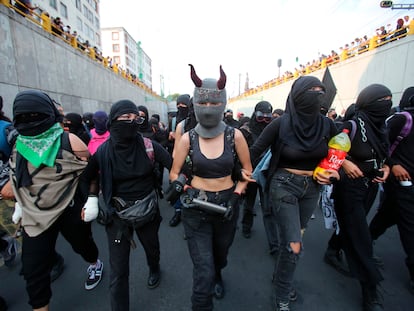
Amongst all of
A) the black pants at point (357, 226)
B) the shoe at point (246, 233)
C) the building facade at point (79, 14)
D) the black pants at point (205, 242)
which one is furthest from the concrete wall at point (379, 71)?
the building facade at point (79, 14)

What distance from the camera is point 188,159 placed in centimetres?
196

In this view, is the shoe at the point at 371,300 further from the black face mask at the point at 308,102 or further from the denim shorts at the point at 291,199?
the black face mask at the point at 308,102

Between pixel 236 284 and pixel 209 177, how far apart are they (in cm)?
155

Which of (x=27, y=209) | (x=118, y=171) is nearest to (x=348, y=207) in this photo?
(x=118, y=171)

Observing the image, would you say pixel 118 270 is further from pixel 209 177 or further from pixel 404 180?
pixel 404 180

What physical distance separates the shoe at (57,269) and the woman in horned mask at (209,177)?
6.48ft

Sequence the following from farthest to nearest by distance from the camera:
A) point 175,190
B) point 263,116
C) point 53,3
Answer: point 53,3 → point 263,116 → point 175,190

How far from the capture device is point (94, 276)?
2.58m

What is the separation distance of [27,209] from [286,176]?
2.38m

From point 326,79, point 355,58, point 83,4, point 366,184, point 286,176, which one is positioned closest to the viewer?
point 286,176

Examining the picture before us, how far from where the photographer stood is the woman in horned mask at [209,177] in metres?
1.83

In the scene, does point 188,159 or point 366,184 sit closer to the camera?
point 188,159

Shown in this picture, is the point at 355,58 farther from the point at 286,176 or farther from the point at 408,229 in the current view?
the point at 286,176

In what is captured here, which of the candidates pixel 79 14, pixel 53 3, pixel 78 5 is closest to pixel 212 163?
pixel 53 3
